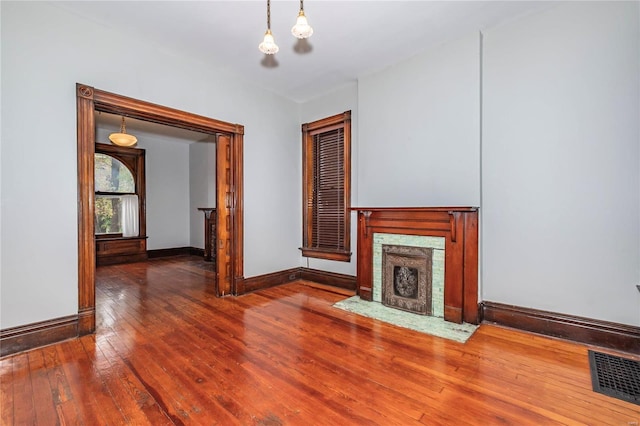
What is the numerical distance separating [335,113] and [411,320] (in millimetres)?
3227

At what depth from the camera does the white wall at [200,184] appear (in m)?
7.31

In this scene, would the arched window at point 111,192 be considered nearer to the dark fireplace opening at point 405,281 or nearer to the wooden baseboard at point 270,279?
the wooden baseboard at point 270,279

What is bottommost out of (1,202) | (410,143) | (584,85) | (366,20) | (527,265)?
(527,265)

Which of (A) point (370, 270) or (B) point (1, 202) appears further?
(A) point (370, 270)

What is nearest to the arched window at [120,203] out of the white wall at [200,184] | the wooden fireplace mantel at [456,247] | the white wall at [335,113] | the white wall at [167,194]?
the white wall at [167,194]

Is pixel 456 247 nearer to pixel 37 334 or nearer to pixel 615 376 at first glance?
pixel 615 376

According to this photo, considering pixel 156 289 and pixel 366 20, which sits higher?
pixel 366 20

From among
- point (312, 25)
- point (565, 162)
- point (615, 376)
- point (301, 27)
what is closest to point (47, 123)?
point (301, 27)

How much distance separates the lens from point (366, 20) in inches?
113

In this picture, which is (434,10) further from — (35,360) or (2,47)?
(35,360)

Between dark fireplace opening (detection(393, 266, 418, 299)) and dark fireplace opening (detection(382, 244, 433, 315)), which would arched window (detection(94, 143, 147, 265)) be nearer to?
dark fireplace opening (detection(382, 244, 433, 315))

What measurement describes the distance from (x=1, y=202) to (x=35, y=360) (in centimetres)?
133

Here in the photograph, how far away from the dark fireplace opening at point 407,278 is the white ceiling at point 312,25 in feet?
7.79

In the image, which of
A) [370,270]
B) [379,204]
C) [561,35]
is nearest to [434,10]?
[561,35]
